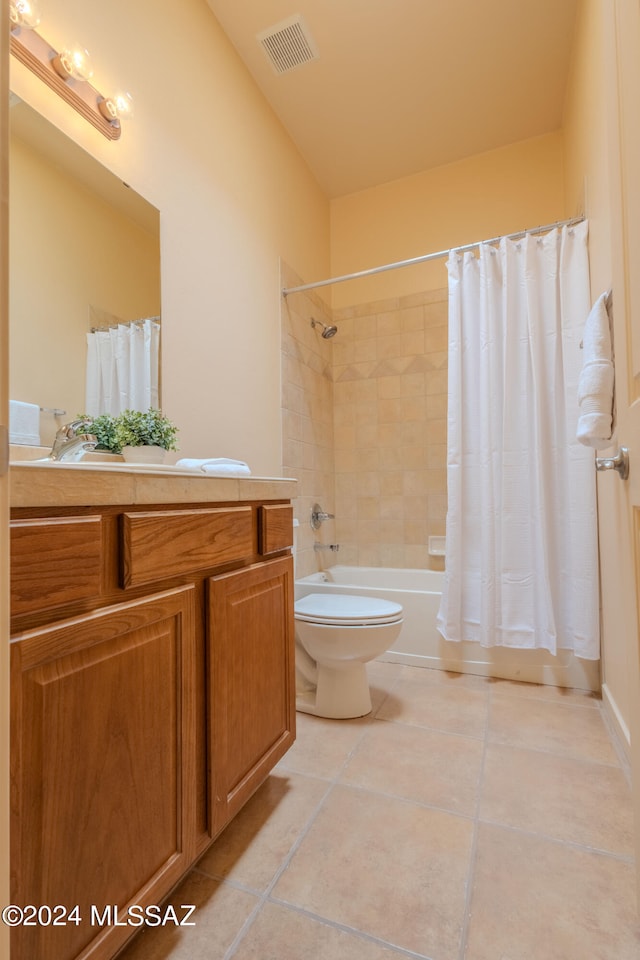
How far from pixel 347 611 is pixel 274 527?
639 mm

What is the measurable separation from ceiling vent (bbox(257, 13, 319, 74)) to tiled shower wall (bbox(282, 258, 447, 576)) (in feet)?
2.95

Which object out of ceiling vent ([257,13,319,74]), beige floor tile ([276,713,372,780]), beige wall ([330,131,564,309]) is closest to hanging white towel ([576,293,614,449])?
beige floor tile ([276,713,372,780])

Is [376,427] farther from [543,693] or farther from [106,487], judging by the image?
[106,487]

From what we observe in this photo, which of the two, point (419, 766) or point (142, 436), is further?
point (419, 766)

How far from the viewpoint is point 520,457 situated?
193cm

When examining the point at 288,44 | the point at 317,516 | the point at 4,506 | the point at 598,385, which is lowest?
the point at 317,516

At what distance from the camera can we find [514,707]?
5.57 ft

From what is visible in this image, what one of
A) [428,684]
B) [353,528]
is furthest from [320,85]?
[428,684]

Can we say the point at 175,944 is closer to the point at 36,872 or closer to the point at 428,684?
the point at 36,872

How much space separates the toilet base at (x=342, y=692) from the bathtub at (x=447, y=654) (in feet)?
1.66

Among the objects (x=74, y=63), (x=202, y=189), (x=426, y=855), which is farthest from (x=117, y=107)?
(x=426, y=855)

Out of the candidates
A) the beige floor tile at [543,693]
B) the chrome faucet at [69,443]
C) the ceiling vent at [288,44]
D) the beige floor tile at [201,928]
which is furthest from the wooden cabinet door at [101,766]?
the ceiling vent at [288,44]

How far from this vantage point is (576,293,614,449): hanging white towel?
1.04 metres

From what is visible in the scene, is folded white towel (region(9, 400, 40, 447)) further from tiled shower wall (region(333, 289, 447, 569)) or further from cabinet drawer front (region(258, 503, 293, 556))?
tiled shower wall (region(333, 289, 447, 569))
